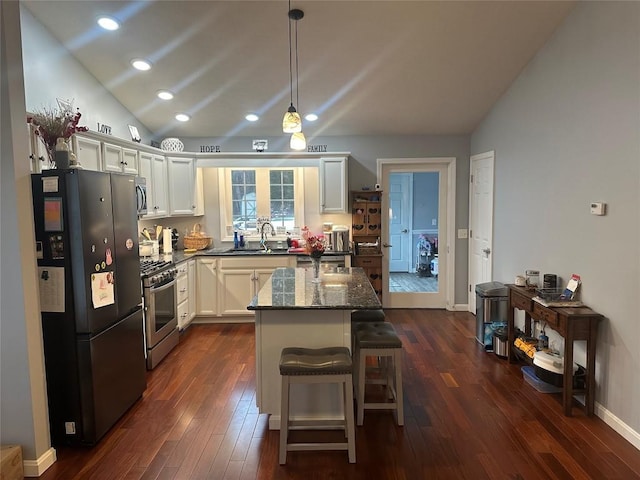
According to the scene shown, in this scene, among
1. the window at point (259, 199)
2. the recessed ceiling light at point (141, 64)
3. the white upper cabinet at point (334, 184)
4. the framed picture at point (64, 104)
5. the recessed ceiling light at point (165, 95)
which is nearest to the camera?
the framed picture at point (64, 104)

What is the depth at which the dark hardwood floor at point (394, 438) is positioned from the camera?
2385mm

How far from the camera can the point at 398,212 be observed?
570 centimetres

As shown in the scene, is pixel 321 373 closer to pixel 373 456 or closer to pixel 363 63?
pixel 373 456

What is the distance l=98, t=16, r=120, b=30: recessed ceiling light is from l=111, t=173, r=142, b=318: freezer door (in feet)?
4.33

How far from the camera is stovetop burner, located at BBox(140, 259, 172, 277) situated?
149 inches

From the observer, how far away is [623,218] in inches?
107

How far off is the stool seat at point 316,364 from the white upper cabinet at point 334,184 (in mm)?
3061

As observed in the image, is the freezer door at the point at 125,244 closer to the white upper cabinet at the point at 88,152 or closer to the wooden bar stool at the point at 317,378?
the white upper cabinet at the point at 88,152

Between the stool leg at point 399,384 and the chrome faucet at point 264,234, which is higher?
the chrome faucet at point 264,234

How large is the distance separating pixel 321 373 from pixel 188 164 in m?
3.83

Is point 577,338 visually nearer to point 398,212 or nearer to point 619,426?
point 619,426

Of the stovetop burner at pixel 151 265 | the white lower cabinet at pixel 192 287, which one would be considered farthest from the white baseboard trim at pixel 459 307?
the stovetop burner at pixel 151 265

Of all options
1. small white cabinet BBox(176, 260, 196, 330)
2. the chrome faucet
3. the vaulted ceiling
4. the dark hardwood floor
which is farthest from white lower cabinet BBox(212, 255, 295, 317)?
the vaulted ceiling

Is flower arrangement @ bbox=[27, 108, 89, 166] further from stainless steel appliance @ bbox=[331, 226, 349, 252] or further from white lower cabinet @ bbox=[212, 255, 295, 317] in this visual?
stainless steel appliance @ bbox=[331, 226, 349, 252]
